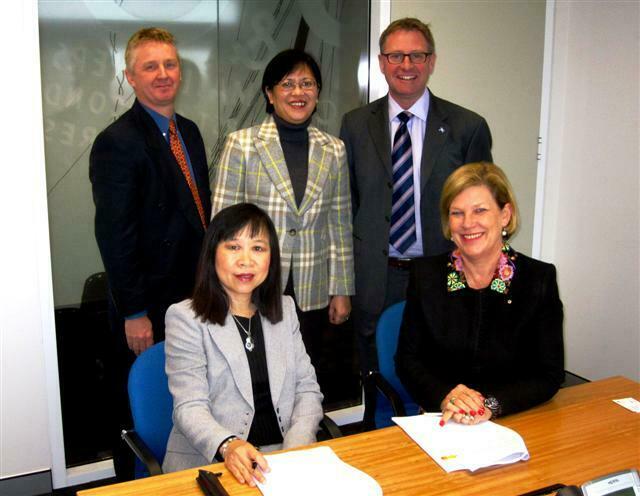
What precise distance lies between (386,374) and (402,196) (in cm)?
81

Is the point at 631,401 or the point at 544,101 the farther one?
the point at 544,101

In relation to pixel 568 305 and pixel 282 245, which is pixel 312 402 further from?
pixel 568 305

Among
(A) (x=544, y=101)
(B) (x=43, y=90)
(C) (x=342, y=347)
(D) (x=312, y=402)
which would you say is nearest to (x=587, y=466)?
(D) (x=312, y=402)

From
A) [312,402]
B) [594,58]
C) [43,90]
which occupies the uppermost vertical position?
[594,58]

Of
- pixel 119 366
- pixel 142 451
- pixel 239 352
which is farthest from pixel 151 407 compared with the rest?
pixel 119 366

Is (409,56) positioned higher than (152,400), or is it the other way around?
(409,56)

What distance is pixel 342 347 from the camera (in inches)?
146

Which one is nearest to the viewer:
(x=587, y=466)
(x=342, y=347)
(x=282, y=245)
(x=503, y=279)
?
(x=587, y=466)

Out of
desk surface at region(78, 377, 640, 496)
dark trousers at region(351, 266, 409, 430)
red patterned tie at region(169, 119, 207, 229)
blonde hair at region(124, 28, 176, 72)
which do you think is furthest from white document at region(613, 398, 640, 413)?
blonde hair at region(124, 28, 176, 72)

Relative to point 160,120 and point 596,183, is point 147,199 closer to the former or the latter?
point 160,120

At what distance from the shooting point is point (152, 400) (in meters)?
1.93

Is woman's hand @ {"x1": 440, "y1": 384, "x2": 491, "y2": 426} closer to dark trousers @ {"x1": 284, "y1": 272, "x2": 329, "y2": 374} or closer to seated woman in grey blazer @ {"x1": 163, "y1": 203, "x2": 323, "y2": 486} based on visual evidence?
seated woman in grey blazer @ {"x1": 163, "y1": 203, "x2": 323, "y2": 486}

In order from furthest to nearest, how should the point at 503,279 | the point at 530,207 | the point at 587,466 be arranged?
the point at 530,207, the point at 503,279, the point at 587,466

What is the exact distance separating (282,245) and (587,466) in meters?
1.34
